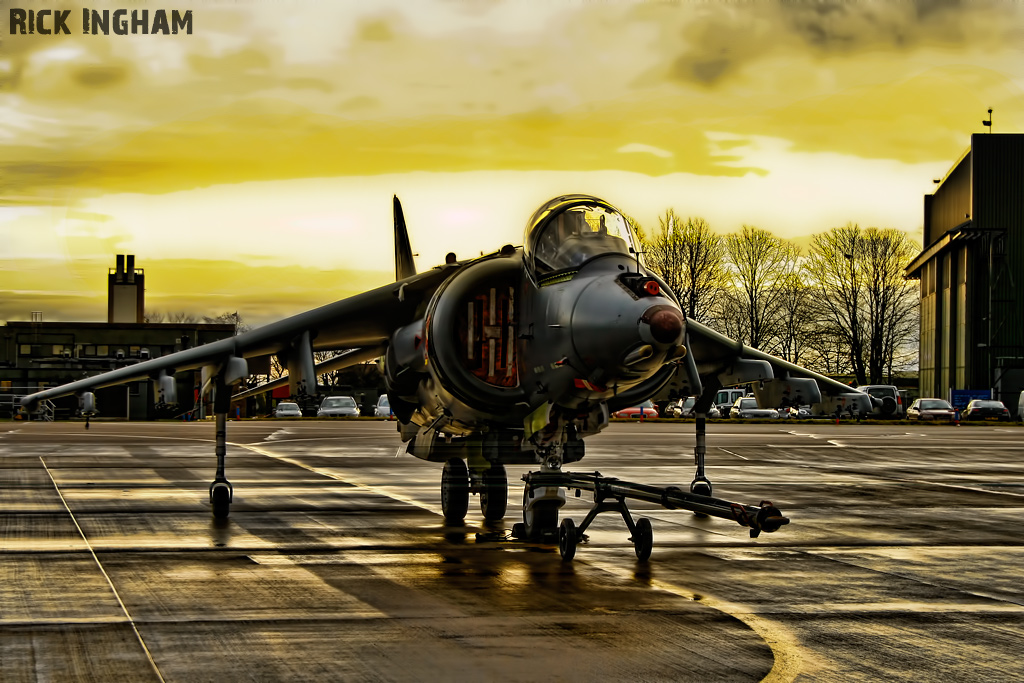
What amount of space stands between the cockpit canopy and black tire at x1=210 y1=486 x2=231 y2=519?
19.3ft

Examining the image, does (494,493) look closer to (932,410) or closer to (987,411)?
(987,411)

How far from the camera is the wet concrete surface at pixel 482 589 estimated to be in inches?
274

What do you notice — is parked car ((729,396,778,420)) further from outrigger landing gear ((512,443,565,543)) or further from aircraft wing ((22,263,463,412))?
outrigger landing gear ((512,443,565,543))

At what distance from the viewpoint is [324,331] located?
48.8 ft

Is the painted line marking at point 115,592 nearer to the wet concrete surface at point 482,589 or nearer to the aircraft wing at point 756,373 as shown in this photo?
the wet concrete surface at point 482,589

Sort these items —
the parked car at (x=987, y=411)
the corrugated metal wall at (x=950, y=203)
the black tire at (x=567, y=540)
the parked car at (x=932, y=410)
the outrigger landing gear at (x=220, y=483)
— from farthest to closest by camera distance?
the corrugated metal wall at (x=950, y=203) < the parked car at (x=932, y=410) < the parked car at (x=987, y=411) < the outrigger landing gear at (x=220, y=483) < the black tire at (x=567, y=540)

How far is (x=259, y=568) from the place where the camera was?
10.7 metres

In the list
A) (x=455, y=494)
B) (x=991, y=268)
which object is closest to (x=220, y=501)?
Result: (x=455, y=494)

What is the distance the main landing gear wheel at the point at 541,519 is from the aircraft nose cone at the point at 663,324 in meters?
2.75

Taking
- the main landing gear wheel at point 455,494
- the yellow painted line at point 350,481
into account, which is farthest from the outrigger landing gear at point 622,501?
the yellow painted line at point 350,481

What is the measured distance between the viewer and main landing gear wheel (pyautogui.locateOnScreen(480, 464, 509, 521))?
14.6 metres

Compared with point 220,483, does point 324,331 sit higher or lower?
higher

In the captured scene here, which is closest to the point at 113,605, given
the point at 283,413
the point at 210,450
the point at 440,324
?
the point at 440,324

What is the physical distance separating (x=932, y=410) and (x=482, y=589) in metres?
51.5
